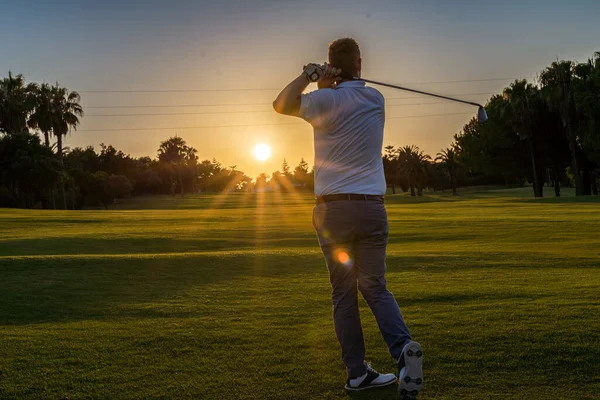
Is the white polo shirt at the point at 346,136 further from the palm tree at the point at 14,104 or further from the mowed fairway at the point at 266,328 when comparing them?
the palm tree at the point at 14,104

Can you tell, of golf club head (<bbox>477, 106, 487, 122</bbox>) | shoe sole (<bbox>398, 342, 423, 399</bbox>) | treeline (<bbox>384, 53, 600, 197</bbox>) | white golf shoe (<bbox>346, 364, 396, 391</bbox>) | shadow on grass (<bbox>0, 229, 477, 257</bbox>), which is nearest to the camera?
shoe sole (<bbox>398, 342, 423, 399</bbox>)

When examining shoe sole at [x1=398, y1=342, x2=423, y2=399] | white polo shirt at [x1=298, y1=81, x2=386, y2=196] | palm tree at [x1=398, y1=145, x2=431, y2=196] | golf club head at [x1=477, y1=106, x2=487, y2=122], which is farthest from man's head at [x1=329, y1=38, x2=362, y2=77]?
palm tree at [x1=398, y1=145, x2=431, y2=196]

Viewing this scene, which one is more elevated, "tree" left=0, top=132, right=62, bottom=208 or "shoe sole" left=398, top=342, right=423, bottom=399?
"tree" left=0, top=132, right=62, bottom=208

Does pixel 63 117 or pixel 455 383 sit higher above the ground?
pixel 63 117

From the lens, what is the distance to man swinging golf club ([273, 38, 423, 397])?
5141 millimetres

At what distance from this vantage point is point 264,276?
41.9ft

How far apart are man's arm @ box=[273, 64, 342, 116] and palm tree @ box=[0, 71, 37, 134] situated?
8118cm

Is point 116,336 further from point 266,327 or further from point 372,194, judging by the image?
point 372,194

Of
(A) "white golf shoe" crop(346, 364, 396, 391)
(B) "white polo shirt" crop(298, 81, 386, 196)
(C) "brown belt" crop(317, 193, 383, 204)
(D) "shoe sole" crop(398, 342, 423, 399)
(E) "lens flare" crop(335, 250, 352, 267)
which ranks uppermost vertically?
(B) "white polo shirt" crop(298, 81, 386, 196)

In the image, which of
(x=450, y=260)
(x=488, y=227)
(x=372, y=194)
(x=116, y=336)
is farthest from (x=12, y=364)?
(x=488, y=227)

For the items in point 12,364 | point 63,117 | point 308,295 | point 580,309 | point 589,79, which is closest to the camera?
point 12,364

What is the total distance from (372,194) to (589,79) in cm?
6805

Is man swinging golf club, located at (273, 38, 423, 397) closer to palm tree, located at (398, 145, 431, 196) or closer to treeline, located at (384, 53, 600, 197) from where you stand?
treeline, located at (384, 53, 600, 197)

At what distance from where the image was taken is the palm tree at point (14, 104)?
258ft
